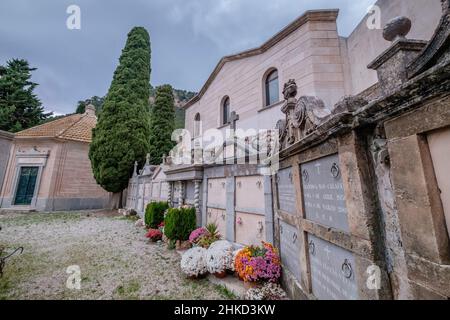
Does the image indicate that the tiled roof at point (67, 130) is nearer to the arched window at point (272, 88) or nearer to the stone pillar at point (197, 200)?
the stone pillar at point (197, 200)

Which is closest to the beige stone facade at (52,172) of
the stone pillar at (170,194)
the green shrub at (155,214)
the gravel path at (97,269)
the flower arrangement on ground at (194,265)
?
the gravel path at (97,269)

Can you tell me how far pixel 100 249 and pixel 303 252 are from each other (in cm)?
602

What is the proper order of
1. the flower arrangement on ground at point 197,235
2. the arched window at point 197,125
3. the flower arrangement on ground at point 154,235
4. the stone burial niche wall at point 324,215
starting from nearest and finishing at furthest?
the stone burial niche wall at point 324,215, the flower arrangement on ground at point 197,235, the flower arrangement on ground at point 154,235, the arched window at point 197,125

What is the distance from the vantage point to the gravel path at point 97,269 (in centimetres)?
356

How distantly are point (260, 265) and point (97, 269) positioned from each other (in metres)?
3.78

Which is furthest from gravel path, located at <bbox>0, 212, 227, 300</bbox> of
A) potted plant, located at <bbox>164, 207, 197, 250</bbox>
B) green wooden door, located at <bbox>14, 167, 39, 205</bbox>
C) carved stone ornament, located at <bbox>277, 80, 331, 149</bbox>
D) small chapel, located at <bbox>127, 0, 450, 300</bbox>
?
green wooden door, located at <bbox>14, 167, 39, 205</bbox>

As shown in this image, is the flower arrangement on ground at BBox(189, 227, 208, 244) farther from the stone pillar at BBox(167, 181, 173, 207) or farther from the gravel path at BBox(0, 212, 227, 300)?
the stone pillar at BBox(167, 181, 173, 207)

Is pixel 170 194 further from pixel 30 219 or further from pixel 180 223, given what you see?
pixel 30 219

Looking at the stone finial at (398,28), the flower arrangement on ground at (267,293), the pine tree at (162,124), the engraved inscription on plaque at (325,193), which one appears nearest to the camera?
the stone finial at (398,28)

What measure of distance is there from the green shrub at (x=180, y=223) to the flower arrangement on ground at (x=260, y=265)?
8.37 ft

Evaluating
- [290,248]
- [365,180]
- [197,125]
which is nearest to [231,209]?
[290,248]

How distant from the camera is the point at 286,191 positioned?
11.0 feet
